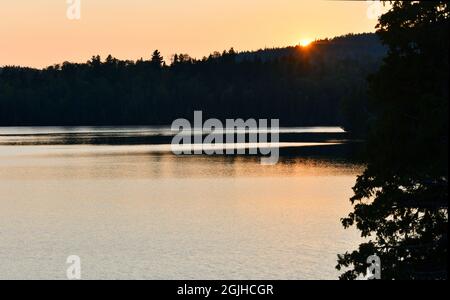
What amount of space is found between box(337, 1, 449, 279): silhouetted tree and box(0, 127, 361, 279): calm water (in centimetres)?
1490

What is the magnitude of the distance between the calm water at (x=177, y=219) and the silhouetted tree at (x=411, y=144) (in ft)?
48.9

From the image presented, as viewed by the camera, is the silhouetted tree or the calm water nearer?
the silhouetted tree

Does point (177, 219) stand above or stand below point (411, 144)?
below

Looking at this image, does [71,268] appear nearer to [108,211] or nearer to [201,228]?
[201,228]

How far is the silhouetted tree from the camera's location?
2245cm

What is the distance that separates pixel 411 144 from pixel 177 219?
119 feet

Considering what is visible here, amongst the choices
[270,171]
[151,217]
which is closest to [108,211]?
[151,217]

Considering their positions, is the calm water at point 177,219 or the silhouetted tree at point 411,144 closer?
the silhouetted tree at point 411,144

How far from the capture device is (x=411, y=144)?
22.6 meters

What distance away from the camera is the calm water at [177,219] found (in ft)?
136

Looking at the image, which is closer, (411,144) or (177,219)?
(411,144)

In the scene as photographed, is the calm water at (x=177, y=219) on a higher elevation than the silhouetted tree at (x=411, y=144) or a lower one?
lower
